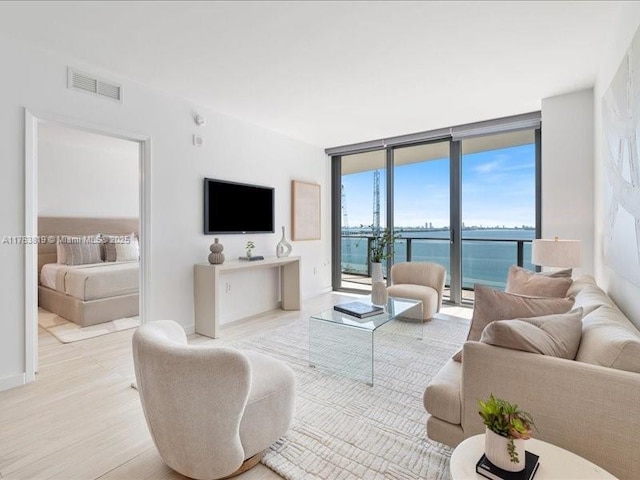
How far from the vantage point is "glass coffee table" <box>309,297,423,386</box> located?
268cm

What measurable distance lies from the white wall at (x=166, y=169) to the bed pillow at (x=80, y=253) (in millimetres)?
2332

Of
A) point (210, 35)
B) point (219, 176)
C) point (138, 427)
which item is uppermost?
point (210, 35)

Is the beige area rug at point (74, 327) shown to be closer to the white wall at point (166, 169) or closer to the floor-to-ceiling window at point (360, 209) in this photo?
the white wall at point (166, 169)

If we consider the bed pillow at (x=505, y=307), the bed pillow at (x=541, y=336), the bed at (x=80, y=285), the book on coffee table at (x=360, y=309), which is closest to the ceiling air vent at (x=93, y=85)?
the bed at (x=80, y=285)

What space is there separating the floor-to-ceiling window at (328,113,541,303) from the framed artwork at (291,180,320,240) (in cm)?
83

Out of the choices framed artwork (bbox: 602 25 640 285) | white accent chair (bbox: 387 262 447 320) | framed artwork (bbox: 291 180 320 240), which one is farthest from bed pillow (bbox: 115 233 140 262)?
framed artwork (bbox: 602 25 640 285)

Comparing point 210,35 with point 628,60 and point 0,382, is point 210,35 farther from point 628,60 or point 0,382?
point 0,382

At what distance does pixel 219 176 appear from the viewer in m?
4.01

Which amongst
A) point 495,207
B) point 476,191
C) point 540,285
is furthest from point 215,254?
point 495,207

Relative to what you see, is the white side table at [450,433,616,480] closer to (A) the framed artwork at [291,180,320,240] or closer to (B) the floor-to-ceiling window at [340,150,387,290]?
(A) the framed artwork at [291,180,320,240]

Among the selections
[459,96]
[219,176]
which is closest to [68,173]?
[219,176]

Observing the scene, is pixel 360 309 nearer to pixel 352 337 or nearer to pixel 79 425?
pixel 352 337

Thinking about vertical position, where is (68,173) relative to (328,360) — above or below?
above

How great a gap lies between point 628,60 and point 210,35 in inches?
101
